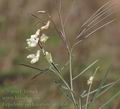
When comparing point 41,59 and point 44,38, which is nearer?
point 44,38

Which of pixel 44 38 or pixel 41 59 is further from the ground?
pixel 44 38

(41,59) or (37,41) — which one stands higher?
(37,41)

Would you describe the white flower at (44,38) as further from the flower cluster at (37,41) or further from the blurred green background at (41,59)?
the blurred green background at (41,59)

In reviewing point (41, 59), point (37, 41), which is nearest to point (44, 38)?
point (37, 41)

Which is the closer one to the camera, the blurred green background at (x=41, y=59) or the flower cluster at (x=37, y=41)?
the flower cluster at (x=37, y=41)

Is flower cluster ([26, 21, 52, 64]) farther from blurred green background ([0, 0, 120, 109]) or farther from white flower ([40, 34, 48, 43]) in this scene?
blurred green background ([0, 0, 120, 109])

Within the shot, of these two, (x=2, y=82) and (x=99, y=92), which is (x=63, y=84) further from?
(x=2, y=82)

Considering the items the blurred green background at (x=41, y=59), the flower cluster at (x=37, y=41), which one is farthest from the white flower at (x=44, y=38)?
the blurred green background at (x=41, y=59)

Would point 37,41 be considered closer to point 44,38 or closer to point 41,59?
point 44,38

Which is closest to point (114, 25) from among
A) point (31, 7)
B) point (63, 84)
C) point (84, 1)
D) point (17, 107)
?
point (84, 1)
